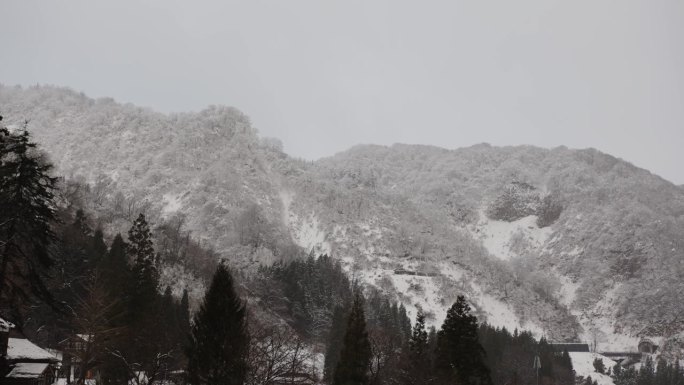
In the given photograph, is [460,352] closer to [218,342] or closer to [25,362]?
[218,342]

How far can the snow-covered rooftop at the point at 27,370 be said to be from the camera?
38.3 m

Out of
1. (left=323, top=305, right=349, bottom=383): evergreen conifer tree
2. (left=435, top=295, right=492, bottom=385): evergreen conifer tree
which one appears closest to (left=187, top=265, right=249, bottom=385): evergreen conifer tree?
(left=435, top=295, right=492, bottom=385): evergreen conifer tree

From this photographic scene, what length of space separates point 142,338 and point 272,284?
81609 mm

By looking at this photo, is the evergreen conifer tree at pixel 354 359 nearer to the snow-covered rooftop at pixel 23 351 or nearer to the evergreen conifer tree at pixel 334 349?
the snow-covered rooftop at pixel 23 351

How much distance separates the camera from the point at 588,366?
174 m

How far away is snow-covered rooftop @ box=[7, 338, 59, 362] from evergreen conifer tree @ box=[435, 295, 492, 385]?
29836 mm

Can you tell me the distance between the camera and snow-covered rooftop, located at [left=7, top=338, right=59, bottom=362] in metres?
39.1

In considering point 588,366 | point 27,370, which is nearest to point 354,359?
point 27,370

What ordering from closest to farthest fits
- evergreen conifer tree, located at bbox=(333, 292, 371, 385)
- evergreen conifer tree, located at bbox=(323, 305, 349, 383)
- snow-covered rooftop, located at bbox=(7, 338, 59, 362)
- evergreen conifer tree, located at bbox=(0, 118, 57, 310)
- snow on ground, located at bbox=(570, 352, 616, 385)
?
1. evergreen conifer tree, located at bbox=(0, 118, 57, 310)
2. snow-covered rooftop, located at bbox=(7, 338, 59, 362)
3. evergreen conifer tree, located at bbox=(333, 292, 371, 385)
4. evergreen conifer tree, located at bbox=(323, 305, 349, 383)
5. snow on ground, located at bbox=(570, 352, 616, 385)

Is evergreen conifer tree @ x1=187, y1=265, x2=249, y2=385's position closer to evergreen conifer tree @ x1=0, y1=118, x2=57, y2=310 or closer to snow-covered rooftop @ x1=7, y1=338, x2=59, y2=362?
evergreen conifer tree @ x1=0, y1=118, x2=57, y2=310

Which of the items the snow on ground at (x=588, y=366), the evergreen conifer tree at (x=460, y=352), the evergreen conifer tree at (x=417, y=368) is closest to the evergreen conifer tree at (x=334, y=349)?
the evergreen conifer tree at (x=417, y=368)

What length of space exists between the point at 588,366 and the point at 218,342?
548 feet

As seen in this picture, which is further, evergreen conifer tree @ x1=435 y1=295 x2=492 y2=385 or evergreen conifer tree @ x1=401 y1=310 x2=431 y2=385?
evergreen conifer tree @ x1=435 y1=295 x2=492 y2=385

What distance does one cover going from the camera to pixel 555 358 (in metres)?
142
